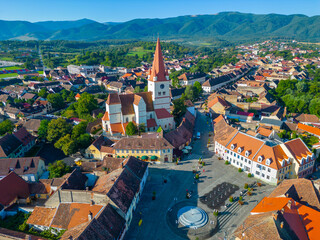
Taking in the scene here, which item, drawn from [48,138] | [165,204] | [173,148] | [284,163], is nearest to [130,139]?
[173,148]

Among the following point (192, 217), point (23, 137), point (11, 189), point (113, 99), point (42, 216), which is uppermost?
point (113, 99)

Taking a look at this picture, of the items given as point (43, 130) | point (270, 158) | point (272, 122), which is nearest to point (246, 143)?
point (270, 158)

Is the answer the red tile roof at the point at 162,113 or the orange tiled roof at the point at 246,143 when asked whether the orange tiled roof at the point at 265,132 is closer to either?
the orange tiled roof at the point at 246,143

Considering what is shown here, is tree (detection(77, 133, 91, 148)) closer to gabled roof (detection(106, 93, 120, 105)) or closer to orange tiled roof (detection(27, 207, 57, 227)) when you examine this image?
gabled roof (detection(106, 93, 120, 105))

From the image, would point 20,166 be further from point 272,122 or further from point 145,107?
point 272,122

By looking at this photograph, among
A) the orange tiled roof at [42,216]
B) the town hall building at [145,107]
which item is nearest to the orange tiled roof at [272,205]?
the orange tiled roof at [42,216]

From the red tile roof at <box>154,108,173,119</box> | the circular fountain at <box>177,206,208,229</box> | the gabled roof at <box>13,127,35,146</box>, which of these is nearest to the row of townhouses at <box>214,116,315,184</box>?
the circular fountain at <box>177,206,208,229</box>
